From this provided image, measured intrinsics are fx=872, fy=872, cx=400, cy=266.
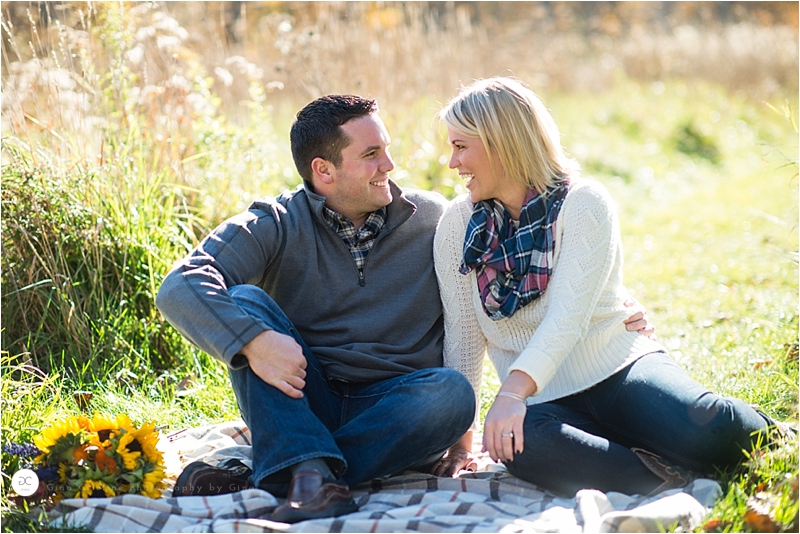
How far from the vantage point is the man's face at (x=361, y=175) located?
311cm

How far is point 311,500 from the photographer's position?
2.41 metres

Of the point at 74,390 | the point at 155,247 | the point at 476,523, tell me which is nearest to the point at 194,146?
the point at 155,247

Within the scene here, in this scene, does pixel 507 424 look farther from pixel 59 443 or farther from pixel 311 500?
pixel 59 443

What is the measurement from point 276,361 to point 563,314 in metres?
0.90

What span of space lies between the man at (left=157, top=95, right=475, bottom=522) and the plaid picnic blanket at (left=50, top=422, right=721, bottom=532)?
90mm

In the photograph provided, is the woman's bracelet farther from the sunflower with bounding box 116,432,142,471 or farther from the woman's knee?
the sunflower with bounding box 116,432,142,471

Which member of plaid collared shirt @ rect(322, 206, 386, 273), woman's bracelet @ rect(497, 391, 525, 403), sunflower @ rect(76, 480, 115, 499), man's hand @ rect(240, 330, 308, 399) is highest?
plaid collared shirt @ rect(322, 206, 386, 273)

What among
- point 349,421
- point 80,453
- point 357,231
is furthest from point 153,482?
point 357,231

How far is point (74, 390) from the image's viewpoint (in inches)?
142

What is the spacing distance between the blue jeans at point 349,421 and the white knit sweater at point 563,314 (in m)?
0.26

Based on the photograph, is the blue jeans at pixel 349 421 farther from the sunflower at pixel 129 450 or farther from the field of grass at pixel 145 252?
the field of grass at pixel 145 252

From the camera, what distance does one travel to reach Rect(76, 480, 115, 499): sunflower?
2.54 m

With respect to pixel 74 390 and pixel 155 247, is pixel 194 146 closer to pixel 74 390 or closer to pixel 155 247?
pixel 155 247

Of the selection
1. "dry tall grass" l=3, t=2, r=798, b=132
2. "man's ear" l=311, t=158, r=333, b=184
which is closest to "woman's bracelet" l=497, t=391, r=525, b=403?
"man's ear" l=311, t=158, r=333, b=184
